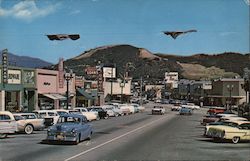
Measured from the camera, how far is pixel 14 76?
43938 millimetres

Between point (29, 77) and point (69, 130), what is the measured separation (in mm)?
28794

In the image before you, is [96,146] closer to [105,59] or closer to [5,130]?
[5,130]

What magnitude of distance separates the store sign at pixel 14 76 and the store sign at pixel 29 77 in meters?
1.24

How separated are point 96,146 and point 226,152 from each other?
218 inches

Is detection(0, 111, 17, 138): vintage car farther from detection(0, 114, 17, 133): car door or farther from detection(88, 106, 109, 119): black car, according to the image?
detection(88, 106, 109, 119): black car

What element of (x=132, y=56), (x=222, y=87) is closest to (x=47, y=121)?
(x=222, y=87)

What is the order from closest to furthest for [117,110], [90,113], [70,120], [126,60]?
[70,120]
[90,113]
[117,110]
[126,60]

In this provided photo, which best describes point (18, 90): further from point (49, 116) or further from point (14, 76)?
point (49, 116)

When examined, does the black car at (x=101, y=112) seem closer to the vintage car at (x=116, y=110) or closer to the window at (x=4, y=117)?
the vintage car at (x=116, y=110)

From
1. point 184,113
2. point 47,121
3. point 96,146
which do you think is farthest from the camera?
point 184,113

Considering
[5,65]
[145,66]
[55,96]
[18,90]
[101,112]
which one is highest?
[145,66]

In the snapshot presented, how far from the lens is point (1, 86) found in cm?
4109

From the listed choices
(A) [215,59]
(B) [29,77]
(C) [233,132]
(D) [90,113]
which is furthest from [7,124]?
(A) [215,59]

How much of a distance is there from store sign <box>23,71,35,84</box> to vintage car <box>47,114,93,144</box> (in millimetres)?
25992
